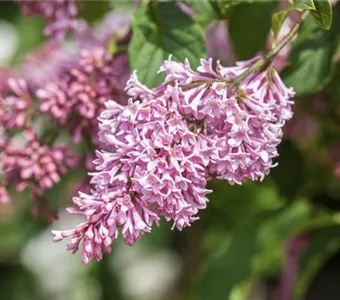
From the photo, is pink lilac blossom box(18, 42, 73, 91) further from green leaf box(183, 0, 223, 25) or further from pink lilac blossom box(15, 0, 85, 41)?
green leaf box(183, 0, 223, 25)

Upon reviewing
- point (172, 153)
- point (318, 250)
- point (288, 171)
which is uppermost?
point (172, 153)

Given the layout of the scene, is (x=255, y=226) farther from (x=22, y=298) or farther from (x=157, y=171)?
(x=22, y=298)

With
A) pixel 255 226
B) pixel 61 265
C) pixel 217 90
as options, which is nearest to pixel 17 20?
pixel 61 265

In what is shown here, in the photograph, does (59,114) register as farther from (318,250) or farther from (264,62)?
(318,250)

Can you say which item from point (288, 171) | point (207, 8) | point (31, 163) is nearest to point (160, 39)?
point (207, 8)

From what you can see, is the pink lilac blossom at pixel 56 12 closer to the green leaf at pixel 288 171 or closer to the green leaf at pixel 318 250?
the green leaf at pixel 288 171
